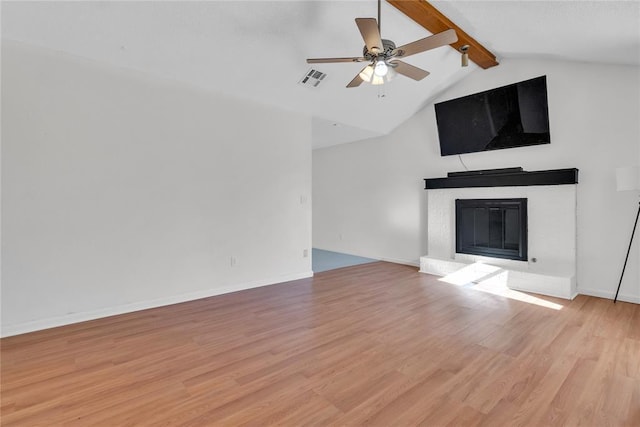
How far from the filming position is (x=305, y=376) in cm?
210

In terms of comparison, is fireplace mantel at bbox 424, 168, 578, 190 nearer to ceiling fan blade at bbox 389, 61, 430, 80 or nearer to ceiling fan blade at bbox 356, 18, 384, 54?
ceiling fan blade at bbox 389, 61, 430, 80

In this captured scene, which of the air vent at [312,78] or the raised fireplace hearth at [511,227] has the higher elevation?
the air vent at [312,78]

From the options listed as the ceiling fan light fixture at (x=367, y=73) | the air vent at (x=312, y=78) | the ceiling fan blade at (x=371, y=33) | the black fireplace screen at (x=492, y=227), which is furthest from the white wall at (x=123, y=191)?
the black fireplace screen at (x=492, y=227)

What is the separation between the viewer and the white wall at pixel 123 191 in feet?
9.16

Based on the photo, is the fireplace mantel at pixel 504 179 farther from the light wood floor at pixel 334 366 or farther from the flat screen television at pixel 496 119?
the light wood floor at pixel 334 366

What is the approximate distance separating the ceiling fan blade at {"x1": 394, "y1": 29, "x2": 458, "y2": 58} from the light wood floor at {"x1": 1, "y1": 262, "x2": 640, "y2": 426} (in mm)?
2443

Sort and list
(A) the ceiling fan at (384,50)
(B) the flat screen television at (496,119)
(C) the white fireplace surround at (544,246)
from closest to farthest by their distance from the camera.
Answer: (A) the ceiling fan at (384,50) → (C) the white fireplace surround at (544,246) → (B) the flat screen television at (496,119)

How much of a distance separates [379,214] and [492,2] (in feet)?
13.0

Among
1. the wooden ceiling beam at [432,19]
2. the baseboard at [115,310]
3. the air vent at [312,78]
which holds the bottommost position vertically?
the baseboard at [115,310]

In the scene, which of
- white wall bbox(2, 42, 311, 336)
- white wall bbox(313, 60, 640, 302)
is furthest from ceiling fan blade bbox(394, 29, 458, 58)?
white wall bbox(313, 60, 640, 302)

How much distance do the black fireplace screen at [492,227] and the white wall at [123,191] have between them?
9.67 feet

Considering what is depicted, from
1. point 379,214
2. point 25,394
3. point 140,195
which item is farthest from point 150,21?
point 379,214

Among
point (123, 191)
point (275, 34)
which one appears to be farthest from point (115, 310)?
point (275, 34)

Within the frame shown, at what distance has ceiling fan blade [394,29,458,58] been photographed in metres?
2.40
